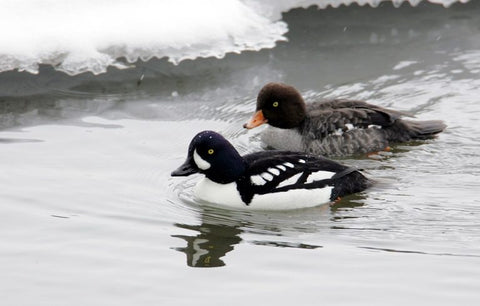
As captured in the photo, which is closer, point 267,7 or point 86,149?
point 86,149

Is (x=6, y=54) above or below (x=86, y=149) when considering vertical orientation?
above

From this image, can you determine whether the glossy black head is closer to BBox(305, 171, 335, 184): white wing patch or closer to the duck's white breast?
BBox(305, 171, 335, 184): white wing patch

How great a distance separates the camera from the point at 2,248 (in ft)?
23.7

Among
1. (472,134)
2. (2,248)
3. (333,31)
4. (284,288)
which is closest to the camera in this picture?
(284,288)

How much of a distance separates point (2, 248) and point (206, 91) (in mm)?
4887

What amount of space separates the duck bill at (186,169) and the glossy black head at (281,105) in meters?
2.22

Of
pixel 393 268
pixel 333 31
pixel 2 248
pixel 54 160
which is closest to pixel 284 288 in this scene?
A: pixel 393 268

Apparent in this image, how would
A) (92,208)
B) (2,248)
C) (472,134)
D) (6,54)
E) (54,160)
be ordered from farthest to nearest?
(6,54) → (472,134) → (54,160) → (92,208) → (2,248)

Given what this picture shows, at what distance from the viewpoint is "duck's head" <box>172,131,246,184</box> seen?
8.62 meters

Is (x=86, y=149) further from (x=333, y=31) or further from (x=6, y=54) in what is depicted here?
(x=333, y=31)

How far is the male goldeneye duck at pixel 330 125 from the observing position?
10.5 m

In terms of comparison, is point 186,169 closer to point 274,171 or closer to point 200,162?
point 200,162

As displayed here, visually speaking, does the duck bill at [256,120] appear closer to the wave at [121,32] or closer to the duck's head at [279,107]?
the duck's head at [279,107]

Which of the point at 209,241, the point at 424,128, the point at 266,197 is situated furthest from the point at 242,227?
the point at 424,128
